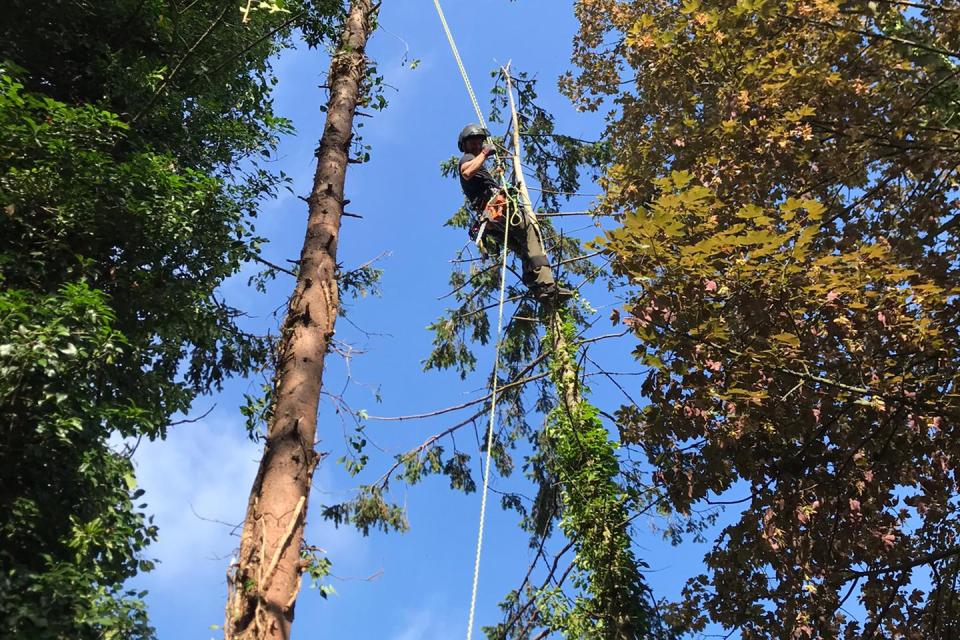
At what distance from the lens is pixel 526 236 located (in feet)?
28.6

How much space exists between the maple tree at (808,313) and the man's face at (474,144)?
123 inches

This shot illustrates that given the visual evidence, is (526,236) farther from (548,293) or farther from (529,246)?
(548,293)

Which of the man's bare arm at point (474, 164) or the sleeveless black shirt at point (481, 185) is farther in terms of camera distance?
the sleeveless black shirt at point (481, 185)

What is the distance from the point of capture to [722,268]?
4695mm

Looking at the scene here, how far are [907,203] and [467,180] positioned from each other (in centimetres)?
460

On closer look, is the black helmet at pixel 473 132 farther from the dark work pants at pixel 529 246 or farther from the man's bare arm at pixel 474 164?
the dark work pants at pixel 529 246

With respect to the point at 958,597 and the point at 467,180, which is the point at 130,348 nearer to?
the point at 467,180

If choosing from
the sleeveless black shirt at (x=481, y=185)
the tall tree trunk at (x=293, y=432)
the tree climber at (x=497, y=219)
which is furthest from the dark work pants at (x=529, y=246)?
the tall tree trunk at (x=293, y=432)

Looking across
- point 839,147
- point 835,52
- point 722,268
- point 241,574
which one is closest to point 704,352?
point 722,268

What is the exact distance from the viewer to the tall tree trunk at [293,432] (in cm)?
429

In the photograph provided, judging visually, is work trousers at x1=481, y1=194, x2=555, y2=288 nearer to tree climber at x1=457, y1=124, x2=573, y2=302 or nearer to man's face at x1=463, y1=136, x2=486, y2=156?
tree climber at x1=457, y1=124, x2=573, y2=302

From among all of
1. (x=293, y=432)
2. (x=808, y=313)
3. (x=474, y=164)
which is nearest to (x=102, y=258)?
(x=293, y=432)

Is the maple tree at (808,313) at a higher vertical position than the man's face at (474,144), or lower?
lower

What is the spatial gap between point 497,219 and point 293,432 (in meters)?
4.27
